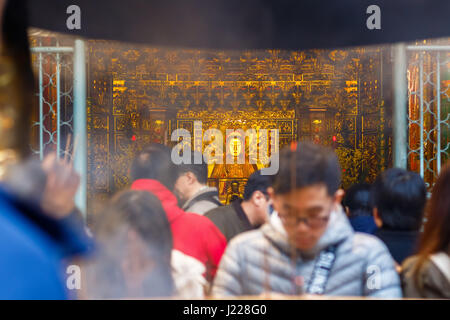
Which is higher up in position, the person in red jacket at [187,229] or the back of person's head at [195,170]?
the back of person's head at [195,170]

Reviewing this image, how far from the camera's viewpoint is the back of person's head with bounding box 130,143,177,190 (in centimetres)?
157

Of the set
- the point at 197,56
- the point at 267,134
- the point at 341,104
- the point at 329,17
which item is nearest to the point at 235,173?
the point at 267,134

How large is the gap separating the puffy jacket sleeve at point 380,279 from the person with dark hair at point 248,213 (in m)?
0.38

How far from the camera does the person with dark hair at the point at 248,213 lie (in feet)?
4.89

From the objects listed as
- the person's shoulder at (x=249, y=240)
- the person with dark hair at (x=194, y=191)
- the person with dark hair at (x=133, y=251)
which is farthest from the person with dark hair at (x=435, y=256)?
the person with dark hair at (x=194, y=191)

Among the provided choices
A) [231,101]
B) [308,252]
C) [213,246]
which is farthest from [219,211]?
[231,101]

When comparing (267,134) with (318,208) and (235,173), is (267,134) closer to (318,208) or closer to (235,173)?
(235,173)

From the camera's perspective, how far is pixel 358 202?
5.92 ft

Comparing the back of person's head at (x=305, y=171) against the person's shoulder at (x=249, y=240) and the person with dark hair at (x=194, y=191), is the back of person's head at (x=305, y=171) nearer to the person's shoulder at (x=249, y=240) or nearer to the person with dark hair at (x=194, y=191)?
the person's shoulder at (x=249, y=240)

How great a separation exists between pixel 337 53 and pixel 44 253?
6.26 feet

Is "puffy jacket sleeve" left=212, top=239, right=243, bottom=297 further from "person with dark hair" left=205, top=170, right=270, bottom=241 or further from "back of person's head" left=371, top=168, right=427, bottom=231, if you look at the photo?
"back of person's head" left=371, top=168, right=427, bottom=231

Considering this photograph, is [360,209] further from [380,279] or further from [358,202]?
[380,279]

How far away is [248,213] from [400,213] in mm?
524

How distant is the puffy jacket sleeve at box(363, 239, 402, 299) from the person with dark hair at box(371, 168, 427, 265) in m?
0.16
